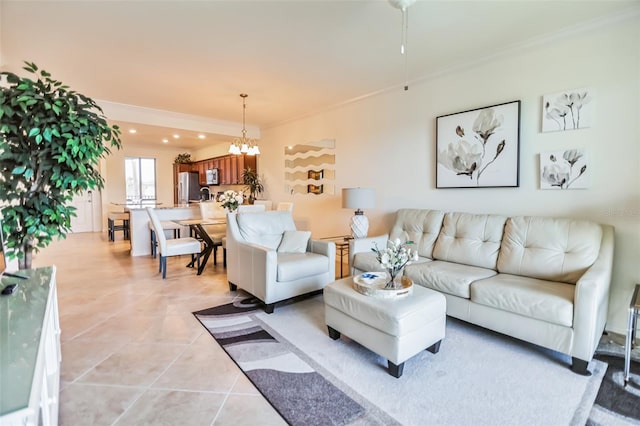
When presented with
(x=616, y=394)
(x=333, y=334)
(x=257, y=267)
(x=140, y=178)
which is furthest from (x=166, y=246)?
(x=140, y=178)

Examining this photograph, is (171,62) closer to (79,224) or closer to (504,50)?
(504,50)

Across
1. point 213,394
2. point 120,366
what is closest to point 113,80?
point 120,366

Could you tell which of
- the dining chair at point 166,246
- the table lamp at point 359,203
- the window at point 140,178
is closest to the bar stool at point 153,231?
the dining chair at point 166,246

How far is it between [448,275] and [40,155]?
3090 mm

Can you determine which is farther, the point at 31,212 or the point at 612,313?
the point at 612,313

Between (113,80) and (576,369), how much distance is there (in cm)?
550

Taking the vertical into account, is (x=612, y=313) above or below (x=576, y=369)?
above

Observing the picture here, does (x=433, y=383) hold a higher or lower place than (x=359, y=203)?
lower

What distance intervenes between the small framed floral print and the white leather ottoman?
1739mm

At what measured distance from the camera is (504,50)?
315cm

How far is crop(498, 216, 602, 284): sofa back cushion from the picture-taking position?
2.53 metres

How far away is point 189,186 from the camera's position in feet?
30.1

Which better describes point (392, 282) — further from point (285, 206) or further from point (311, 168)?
point (285, 206)

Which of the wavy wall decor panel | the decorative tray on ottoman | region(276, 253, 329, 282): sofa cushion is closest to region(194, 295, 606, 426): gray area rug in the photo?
the decorative tray on ottoman
